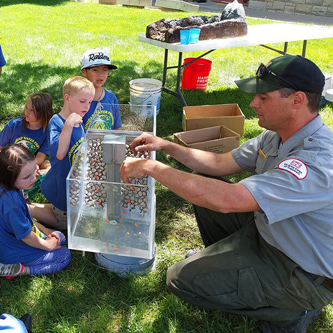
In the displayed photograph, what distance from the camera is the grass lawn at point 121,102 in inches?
92.0

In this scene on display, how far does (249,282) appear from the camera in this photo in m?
2.16

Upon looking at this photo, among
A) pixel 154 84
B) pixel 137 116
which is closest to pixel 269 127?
pixel 137 116

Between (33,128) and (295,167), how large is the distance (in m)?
2.41

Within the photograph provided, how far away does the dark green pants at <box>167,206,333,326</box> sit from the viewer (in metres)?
2.10

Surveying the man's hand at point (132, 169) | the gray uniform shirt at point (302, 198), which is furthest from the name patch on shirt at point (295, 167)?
the man's hand at point (132, 169)

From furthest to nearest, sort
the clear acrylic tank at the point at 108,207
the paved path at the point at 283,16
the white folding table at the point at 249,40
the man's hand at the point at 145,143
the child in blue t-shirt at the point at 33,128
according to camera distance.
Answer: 1. the paved path at the point at 283,16
2. the white folding table at the point at 249,40
3. the child in blue t-shirt at the point at 33,128
4. the man's hand at the point at 145,143
5. the clear acrylic tank at the point at 108,207

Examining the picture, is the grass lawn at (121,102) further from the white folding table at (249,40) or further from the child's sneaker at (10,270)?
the white folding table at (249,40)

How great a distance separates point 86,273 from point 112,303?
32 centimetres

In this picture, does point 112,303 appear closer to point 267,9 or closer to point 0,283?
point 0,283

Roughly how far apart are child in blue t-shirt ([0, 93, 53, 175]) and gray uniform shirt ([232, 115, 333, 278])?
208 centimetres

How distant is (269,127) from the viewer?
2.21 meters

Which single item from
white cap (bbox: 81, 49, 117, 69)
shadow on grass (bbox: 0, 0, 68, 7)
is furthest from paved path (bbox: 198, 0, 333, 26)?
white cap (bbox: 81, 49, 117, 69)

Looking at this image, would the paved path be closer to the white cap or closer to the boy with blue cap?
the white cap

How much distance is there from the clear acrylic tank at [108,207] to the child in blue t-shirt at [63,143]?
348 mm
